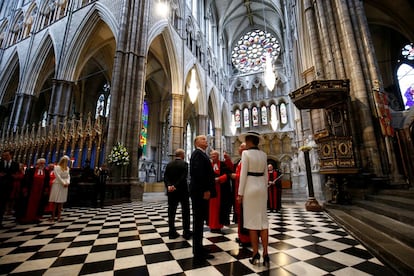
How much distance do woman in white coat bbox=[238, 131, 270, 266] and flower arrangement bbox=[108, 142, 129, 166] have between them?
6622 millimetres

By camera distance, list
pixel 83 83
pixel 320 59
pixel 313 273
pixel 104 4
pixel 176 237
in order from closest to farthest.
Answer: pixel 313 273 < pixel 176 237 < pixel 320 59 < pixel 104 4 < pixel 83 83

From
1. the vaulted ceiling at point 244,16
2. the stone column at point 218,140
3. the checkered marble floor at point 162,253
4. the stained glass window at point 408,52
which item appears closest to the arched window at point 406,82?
the stained glass window at point 408,52

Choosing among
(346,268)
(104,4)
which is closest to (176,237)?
(346,268)

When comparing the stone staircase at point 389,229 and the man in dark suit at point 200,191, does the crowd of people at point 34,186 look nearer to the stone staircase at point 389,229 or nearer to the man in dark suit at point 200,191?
the man in dark suit at point 200,191

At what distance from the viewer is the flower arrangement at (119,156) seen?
24.3 feet

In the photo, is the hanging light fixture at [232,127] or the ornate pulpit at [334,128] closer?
the ornate pulpit at [334,128]

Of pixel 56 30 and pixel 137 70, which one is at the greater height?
pixel 56 30

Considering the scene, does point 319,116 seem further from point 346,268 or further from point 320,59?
point 346,268

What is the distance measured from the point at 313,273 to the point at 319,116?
22.8ft

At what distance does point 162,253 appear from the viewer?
2.27m

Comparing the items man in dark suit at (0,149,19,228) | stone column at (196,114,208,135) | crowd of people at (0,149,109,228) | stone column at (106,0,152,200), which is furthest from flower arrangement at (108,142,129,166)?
stone column at (196,114,208,135)

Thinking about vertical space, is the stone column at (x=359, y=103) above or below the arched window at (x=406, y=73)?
below

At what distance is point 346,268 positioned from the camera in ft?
6.04

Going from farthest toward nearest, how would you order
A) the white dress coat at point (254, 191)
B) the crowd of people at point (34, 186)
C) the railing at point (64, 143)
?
1. the railing at point (64, 143)
2. the crowd of people at point (34, 186)
3. the white dress coat at point (254, 191)
